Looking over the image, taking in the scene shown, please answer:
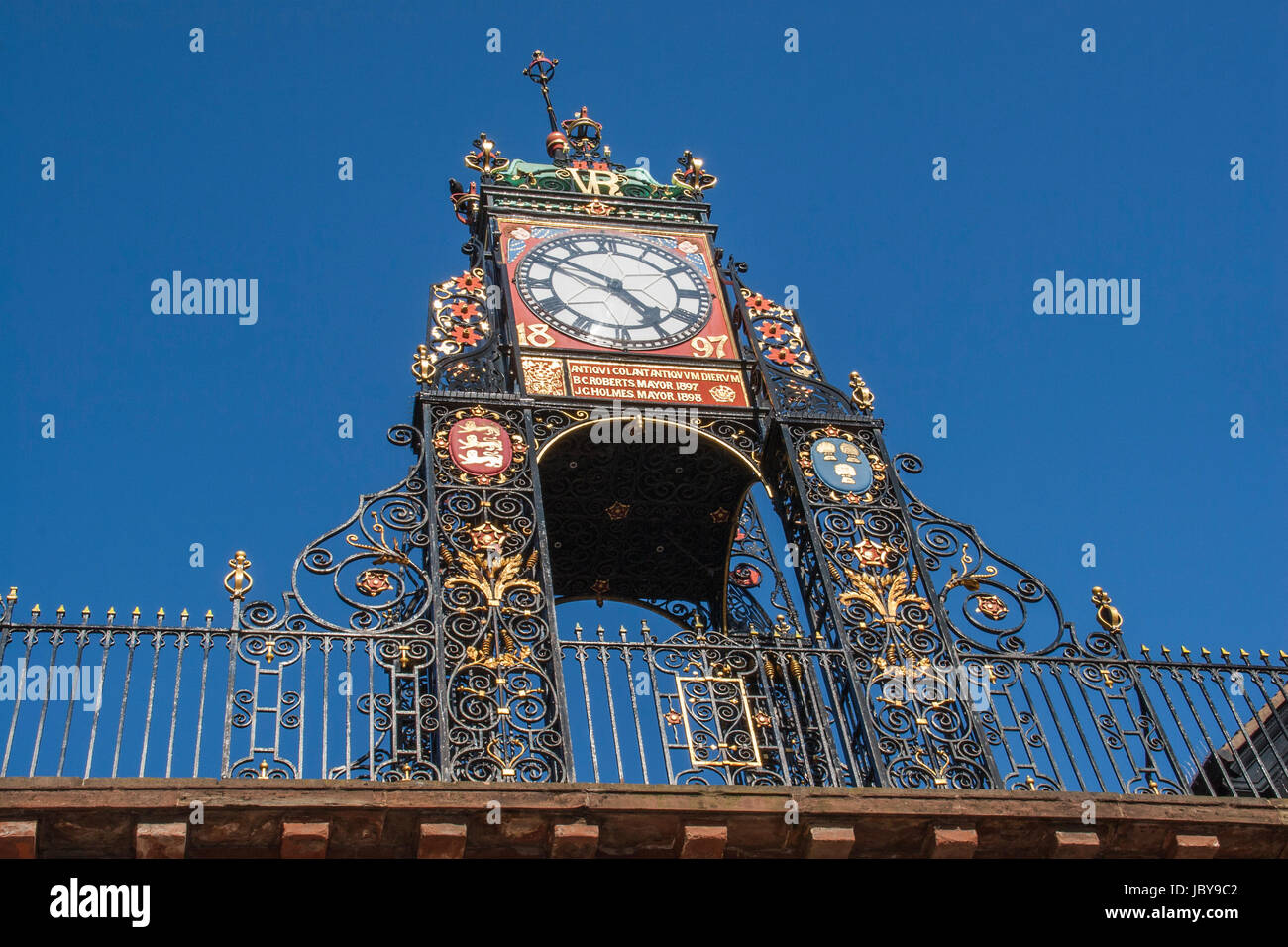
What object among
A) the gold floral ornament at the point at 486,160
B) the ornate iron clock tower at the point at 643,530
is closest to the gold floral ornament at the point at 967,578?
the ornate iron clock tower at the point at 643,530

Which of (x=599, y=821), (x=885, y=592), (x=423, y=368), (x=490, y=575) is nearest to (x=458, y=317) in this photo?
(x=423, y=368)

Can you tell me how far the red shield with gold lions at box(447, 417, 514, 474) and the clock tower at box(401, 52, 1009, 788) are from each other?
0.02 m

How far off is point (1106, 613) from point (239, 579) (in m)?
6.65

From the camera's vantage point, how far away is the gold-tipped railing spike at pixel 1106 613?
12758 millimetres

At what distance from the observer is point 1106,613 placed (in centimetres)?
1289

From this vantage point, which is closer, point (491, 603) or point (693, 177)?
point (491, 603)

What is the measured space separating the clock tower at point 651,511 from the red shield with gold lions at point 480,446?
23mm

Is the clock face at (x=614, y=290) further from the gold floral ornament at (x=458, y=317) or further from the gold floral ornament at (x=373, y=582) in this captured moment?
the gold floral ornament at (x=373, y=582)

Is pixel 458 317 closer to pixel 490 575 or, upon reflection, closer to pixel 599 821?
pixel 490 575

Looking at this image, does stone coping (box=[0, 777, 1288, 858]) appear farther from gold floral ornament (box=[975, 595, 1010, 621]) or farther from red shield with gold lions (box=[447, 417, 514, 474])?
red shield with gold lions (box=[447, 417, 514, 474])

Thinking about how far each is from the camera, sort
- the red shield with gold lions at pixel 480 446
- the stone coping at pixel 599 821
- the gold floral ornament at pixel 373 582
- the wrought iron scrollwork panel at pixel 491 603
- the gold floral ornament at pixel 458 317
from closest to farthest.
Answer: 1. the stone coping at pixel 599 821
2. the wrought iron scrollwork panel at pixel 491 603
3. the gold floral ornament at pixel 373 582
4. the red shield with gold lions at pixel 480 446
5. the gold floral ornament at pixel 458 317

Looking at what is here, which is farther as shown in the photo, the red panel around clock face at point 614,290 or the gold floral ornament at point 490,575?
the red panel around clock face at point 614,290

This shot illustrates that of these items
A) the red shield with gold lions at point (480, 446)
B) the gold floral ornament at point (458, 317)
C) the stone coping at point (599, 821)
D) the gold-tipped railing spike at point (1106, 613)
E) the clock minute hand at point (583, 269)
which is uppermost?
the clock minute hand at point (583, 269)

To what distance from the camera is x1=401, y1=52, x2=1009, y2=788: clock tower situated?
454 inches
